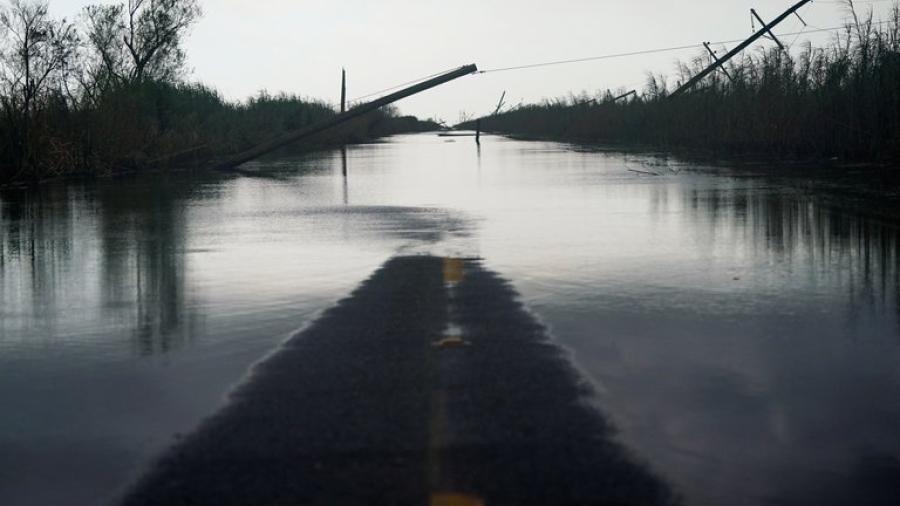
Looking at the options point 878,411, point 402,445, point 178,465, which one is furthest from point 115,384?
point 878,411

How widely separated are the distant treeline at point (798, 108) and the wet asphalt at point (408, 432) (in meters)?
20.5

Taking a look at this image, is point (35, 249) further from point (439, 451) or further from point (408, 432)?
point (439, 451)

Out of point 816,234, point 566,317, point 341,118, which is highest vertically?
point 341,118

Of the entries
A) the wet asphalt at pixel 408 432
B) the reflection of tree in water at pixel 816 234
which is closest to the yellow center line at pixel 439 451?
the wet asphalt at pixel 408 432

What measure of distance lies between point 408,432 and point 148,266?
22.1ft

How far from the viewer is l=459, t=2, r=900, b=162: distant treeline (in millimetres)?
25297

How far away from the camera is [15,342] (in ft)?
24.2

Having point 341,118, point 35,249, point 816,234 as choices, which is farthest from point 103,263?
point 341,118

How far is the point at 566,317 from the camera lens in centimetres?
794

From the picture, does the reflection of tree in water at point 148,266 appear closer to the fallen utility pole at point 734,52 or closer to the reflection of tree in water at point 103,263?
the reflection of tree in water at point 103,263

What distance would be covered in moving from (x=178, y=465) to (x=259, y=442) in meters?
0.42

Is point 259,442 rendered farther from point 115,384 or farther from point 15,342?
point 15,342

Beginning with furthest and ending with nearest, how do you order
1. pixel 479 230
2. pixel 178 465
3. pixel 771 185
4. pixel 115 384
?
pixel 771 185 → pixel 479 230 → pixel 115 384 → pixel 178 465

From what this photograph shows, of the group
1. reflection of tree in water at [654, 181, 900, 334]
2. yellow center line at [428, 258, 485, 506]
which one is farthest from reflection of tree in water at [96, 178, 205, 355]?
reflection of tree in water at [654, 181, 900, 334]
